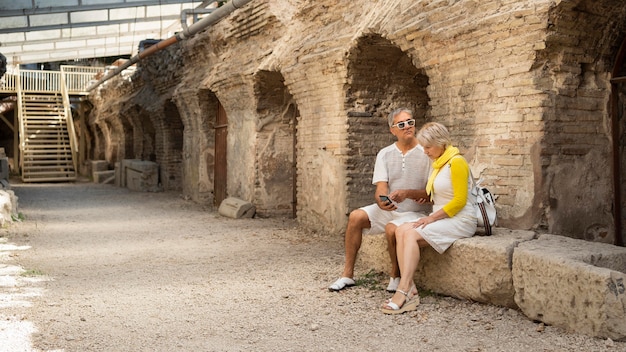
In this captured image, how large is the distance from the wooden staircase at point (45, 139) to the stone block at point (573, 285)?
2051 cm

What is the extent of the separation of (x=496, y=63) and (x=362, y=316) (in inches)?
107

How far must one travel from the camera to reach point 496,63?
18.3 ft

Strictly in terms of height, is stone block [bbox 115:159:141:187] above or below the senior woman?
below

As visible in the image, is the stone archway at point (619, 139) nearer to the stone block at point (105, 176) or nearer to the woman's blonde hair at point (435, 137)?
the woman's blonde hair at point (435, 137)

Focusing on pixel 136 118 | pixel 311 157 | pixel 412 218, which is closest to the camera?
pixel 412 218

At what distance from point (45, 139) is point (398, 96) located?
1978 centimetres

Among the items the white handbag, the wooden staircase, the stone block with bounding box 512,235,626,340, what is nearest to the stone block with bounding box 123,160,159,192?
the wooden staircase

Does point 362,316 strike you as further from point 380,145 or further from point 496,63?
point 380,145

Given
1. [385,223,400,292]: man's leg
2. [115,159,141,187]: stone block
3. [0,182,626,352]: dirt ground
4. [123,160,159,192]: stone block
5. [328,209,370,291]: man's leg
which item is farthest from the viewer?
[115,159,141,187]: stone block

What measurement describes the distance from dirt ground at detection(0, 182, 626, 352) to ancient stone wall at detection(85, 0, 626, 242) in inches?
55.4

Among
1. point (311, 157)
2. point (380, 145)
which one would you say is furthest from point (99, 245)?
point (380, 145)

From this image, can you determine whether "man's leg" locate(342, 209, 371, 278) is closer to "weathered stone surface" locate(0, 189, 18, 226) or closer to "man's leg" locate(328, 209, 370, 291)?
"man's leg" locate(328, 209, 370, 291)

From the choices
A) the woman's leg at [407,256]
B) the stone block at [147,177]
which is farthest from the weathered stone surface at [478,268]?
the stone block at [147,177]

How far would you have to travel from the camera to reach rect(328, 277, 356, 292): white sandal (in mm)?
5156
